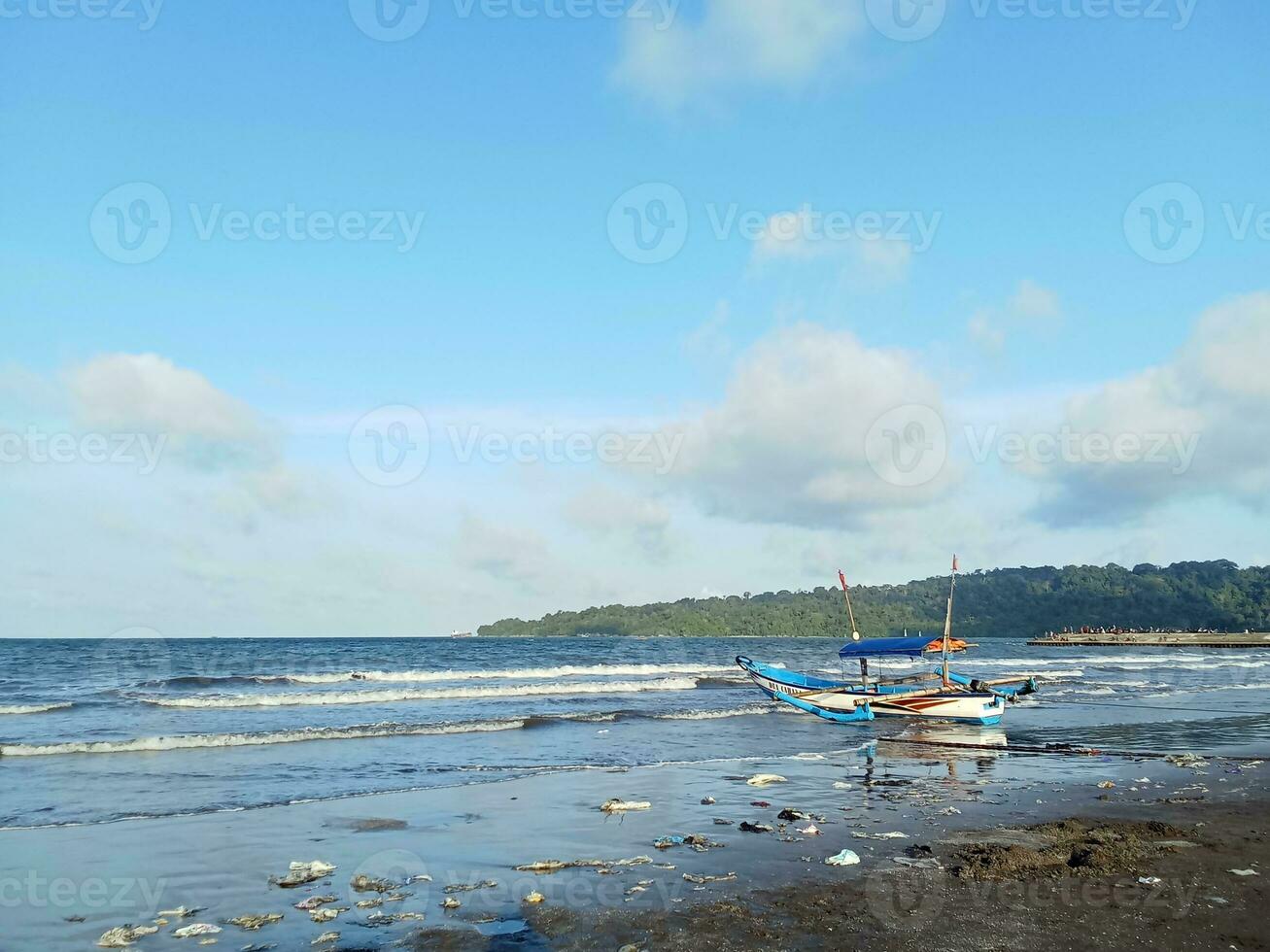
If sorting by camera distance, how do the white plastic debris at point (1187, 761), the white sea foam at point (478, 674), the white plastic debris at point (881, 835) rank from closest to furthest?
the white plastic debris at point (881, 835)
the white plastic debris at point (1187, 761)
the white sea foam at point (478, 674)

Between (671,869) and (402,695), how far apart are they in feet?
127

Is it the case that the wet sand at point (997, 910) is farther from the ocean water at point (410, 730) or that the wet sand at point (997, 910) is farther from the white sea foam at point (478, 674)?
the white sea foam at point (478, 674)

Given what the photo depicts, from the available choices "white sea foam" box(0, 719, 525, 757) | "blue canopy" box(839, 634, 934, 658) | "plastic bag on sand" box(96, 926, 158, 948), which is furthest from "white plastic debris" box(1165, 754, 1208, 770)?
"plastic bag on sand" box(96, 926, 158, 948)

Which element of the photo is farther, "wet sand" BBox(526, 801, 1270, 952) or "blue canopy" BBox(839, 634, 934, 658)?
"blue canopy" BBox(839, 634, 934, 658)

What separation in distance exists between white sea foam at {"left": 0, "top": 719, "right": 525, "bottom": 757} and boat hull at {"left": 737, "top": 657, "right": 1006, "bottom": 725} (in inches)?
487

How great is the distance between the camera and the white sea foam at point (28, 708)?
125 ft

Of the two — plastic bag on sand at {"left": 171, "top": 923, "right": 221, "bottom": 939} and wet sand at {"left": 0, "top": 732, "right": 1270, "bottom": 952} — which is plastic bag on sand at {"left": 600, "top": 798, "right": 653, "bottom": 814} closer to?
wet sand at {"left": 0, "top": 732, "right": 1270, "bottom": 952}

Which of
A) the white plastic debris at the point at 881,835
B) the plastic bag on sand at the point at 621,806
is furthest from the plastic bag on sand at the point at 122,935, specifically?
the white plastic debris at the point at 881,835

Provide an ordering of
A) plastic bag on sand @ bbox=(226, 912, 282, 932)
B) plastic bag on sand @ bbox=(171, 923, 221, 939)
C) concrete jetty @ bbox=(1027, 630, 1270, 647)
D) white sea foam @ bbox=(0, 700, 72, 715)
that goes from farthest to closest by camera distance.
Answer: concrete jetty @ bbox=(1027, 630, 1270, 647) < white sea foam @ bbox=(0, 700, 72, 715) < plastic bag on sand @ bbox=(226, 912, 282, 932) < plastic bag on sand @ bbox=(171, 923, 221, 939)

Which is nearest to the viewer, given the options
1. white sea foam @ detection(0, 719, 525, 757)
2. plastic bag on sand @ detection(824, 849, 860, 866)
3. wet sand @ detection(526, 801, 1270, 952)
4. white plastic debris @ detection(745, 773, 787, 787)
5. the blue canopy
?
wet sand @ detection(526, 801, 1270, 952)

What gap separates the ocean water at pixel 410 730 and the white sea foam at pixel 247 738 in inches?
3.5

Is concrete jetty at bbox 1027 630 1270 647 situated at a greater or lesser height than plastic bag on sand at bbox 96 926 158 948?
lesser

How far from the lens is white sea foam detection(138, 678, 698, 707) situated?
4403cm

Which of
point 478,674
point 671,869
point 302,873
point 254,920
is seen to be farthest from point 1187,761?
point 478,674
